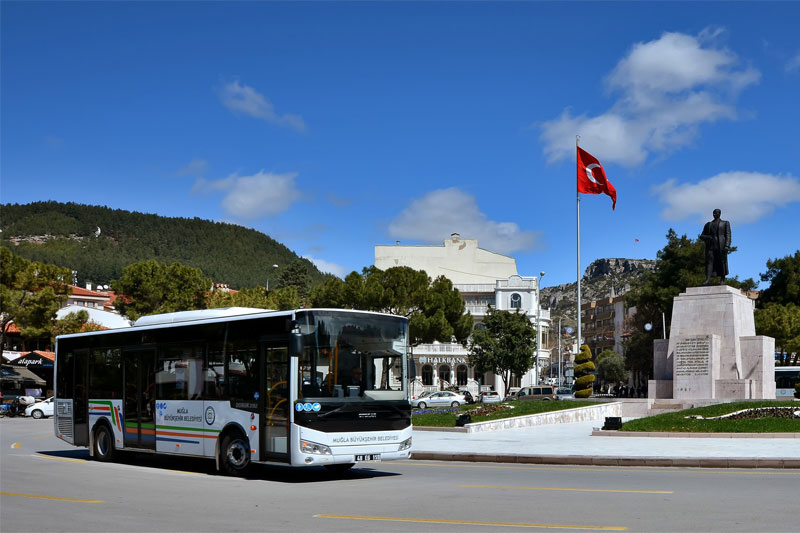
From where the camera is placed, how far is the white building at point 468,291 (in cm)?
8150

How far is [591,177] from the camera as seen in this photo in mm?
40219

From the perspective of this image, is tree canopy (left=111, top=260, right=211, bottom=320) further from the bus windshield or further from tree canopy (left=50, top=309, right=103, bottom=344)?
the bus windshield

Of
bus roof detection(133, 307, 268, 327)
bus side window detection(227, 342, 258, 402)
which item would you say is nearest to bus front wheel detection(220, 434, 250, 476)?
bus side window detection(227, 342, 258, 402)

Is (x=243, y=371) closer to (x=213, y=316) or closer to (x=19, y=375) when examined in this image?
(x=213, y=316)

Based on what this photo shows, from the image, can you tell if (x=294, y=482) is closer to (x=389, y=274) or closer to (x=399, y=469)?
(x=399, y=469)

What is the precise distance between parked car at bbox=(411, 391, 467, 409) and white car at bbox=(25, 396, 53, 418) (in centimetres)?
2049

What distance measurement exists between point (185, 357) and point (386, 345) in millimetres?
4138

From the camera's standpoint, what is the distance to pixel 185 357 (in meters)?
16.2

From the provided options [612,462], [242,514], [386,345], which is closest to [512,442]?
[612,462]

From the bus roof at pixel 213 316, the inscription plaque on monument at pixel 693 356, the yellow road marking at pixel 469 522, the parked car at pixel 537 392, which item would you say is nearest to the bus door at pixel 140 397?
the bus roof at pixel 213 316

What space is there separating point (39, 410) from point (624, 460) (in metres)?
39.2

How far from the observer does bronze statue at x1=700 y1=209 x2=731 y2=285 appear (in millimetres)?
32875

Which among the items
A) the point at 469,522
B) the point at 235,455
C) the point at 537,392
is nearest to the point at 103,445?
the point at 235,455

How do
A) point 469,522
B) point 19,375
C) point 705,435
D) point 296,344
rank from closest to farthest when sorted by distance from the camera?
point 469,522 < point 296,344 < point 705,435 < point 19,375
